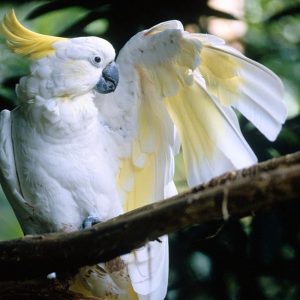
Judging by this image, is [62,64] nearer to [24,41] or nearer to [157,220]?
Answer: [24,41]

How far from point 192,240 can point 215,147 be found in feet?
3.81

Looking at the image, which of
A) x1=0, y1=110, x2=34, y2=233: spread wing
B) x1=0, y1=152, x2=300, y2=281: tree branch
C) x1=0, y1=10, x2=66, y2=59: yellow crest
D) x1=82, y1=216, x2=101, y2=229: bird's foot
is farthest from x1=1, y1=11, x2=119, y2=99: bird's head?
x1=0, y1=152, x2=300, y2=281: tree branch

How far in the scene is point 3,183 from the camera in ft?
8.32

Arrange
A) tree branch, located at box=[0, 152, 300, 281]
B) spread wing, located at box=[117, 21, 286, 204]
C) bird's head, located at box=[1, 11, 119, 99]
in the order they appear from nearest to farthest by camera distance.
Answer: tree branch, located at box=[0, 152, 300, 281], spread wing, located at box=[117, 21, 286, 204], bird's head, located at box=[1, 11, 119, 99]

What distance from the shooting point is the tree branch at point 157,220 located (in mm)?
1621

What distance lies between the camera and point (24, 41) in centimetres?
251

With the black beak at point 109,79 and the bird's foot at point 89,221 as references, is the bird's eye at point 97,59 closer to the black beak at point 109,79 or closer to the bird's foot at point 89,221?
the black beak at point 109,79

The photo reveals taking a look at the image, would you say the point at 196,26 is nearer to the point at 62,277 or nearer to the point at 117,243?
the point at 62,277

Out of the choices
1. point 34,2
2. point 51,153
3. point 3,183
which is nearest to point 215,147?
point 51,153

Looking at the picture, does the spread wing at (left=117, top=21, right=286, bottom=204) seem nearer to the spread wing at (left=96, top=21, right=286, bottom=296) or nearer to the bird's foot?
the spread wing at (left=96, top=21, right=286, bottom=296)

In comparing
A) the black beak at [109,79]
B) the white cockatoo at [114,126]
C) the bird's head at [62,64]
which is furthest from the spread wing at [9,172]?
the black beak at [109,79]

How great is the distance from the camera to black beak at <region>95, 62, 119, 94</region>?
8.23 feet

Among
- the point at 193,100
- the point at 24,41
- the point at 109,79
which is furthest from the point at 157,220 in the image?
the point at 24,41

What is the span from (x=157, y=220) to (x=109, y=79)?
86 centimetres
